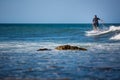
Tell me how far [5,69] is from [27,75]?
176cm

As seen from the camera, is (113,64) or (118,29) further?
(118,29)

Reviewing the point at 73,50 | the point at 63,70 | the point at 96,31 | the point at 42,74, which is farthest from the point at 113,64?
the point at 96,31

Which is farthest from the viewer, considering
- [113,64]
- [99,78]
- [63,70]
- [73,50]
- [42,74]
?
[73,50]

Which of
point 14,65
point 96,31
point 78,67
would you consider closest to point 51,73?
point 78,67

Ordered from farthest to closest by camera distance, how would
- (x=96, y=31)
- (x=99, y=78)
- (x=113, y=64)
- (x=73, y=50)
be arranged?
(x=96, y=31)
(x=73, y=50)
(x=113, y=64)
(x=99, y=78)

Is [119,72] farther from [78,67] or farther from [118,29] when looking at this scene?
[118,29]

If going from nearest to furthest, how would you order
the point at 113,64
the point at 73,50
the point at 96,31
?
the point at 113,64 → the point at 73,50 → the point at 96,31

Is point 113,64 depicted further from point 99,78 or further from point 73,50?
point 73,50

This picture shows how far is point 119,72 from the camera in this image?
13039 millimetres

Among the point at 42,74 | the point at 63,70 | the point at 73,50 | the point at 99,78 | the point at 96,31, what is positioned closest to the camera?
the point at 99,78

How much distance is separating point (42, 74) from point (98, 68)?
2.52 metres

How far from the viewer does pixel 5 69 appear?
14.1 meters

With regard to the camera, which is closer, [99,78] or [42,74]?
[99,78]

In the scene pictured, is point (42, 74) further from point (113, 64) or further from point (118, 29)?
point (118, 29)
